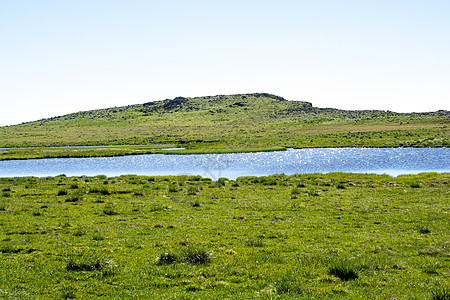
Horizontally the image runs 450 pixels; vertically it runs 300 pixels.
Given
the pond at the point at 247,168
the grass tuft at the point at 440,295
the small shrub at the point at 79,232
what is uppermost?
the grass tuft at the point at 440,295

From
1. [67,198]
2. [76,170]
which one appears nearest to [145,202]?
[67,198]

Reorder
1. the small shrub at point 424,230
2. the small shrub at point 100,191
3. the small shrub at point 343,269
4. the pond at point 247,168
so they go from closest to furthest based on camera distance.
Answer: the small shrub at point 343,269 < the small shrub at point 424,230 < the small shrub at point 100,191 < the pond at point 247,168

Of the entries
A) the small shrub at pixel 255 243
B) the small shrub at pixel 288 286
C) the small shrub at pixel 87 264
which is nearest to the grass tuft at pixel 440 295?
the small shrub at pixel 288 286

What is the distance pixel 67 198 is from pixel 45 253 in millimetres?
16786

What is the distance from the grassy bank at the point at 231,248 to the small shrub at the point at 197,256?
0.13 ft

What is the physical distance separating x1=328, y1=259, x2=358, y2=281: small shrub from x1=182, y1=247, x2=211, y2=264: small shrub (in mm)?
4666

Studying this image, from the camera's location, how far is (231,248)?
14.9 metres

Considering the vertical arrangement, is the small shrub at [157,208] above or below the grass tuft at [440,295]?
below

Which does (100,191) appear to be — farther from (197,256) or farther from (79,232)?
(197,256)

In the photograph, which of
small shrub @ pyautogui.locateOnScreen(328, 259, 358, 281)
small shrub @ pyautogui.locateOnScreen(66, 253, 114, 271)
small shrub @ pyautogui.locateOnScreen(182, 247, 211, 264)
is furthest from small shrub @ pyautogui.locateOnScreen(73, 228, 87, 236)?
small shrub @ pyautogui.locateOnScreen(328, 259, 358, 281)

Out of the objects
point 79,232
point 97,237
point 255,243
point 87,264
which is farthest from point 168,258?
point 79,232

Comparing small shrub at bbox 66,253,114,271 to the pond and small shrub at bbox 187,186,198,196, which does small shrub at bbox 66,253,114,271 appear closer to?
small shrub at bbox 187,186,198,196

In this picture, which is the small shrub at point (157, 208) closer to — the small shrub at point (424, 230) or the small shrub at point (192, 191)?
the small shrub at point (192, 191)

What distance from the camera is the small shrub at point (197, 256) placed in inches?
511
